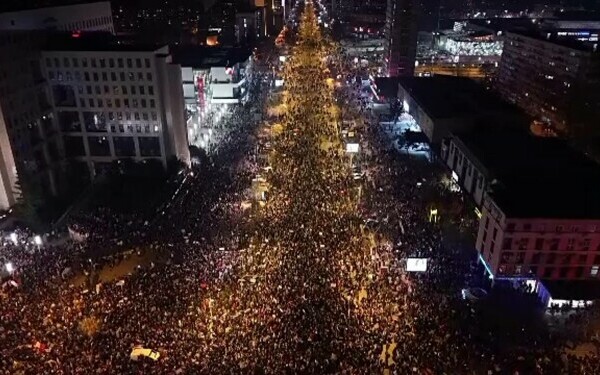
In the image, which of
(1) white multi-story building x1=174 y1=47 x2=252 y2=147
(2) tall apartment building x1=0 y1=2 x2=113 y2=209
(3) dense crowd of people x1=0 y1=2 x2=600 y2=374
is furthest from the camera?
(1) white multi-story building x1=174 y1=47 x2=252 y2=147

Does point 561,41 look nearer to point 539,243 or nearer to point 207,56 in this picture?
point 539,243

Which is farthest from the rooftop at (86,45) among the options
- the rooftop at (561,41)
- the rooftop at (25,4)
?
the rooftop at (561,41)

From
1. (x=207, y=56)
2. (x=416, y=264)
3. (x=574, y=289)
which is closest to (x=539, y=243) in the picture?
(x=574, y=289)

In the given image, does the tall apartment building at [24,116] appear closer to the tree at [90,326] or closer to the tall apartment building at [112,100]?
the tall apartment building at [112,100]

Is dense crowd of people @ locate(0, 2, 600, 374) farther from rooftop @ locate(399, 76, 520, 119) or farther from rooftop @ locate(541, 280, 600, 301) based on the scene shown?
rooftop @ locate(399, 76, 520, 119)

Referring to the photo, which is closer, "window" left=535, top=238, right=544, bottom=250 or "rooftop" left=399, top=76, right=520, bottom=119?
"window" left=535, top=238, right=544, bottom=250

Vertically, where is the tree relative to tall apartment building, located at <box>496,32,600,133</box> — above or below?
below

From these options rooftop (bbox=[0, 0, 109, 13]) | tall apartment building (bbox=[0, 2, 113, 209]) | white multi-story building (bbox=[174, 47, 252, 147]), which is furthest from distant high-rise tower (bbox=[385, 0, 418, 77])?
tall apartment building (bbox=[0, 2, 113, 209])
